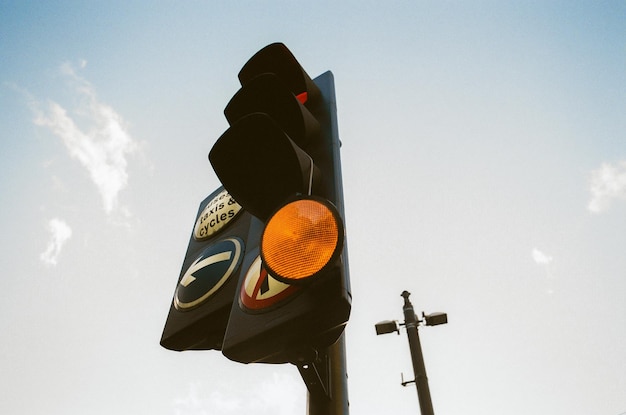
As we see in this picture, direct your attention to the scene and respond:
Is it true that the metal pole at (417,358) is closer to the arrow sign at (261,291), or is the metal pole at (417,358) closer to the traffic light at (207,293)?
the traffic light at (207,293)

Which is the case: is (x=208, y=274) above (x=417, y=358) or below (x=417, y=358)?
→ below

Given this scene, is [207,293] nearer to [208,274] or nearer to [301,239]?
[208,274]

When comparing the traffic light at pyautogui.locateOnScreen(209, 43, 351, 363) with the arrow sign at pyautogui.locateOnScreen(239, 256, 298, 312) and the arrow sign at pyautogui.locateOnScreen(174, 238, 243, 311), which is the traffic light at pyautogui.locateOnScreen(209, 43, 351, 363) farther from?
the arrow sign at pyautogui.locateOnScreen(174, 238, 243, 311)

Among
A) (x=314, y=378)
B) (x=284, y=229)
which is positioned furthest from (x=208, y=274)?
(x=284, y=229)

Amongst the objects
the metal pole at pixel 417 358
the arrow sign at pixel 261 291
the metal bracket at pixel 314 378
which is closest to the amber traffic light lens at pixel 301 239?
the arrow sign at pixel 261 291

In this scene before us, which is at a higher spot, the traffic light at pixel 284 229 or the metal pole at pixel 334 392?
the traffic light at pixel 284 229

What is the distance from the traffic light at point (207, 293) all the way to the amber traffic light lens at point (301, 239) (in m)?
0.74

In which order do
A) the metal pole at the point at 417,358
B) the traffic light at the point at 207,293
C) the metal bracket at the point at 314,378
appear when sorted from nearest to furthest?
1. the metal bracket at the point at 314,378
2. the traffic light at the point at 207,293
3. the metal pole at the point at 417,358

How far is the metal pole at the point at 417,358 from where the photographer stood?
6465 mm

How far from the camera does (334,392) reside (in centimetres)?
117

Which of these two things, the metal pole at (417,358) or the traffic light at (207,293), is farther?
the metal pole at (417,358)

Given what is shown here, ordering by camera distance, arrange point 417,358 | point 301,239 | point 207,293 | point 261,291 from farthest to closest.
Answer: point 417,358 → point 207,293 → point 261,291 → point 301,239

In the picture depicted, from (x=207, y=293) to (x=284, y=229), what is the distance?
2.96ft

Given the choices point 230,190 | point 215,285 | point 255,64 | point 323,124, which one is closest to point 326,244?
point 230,190
